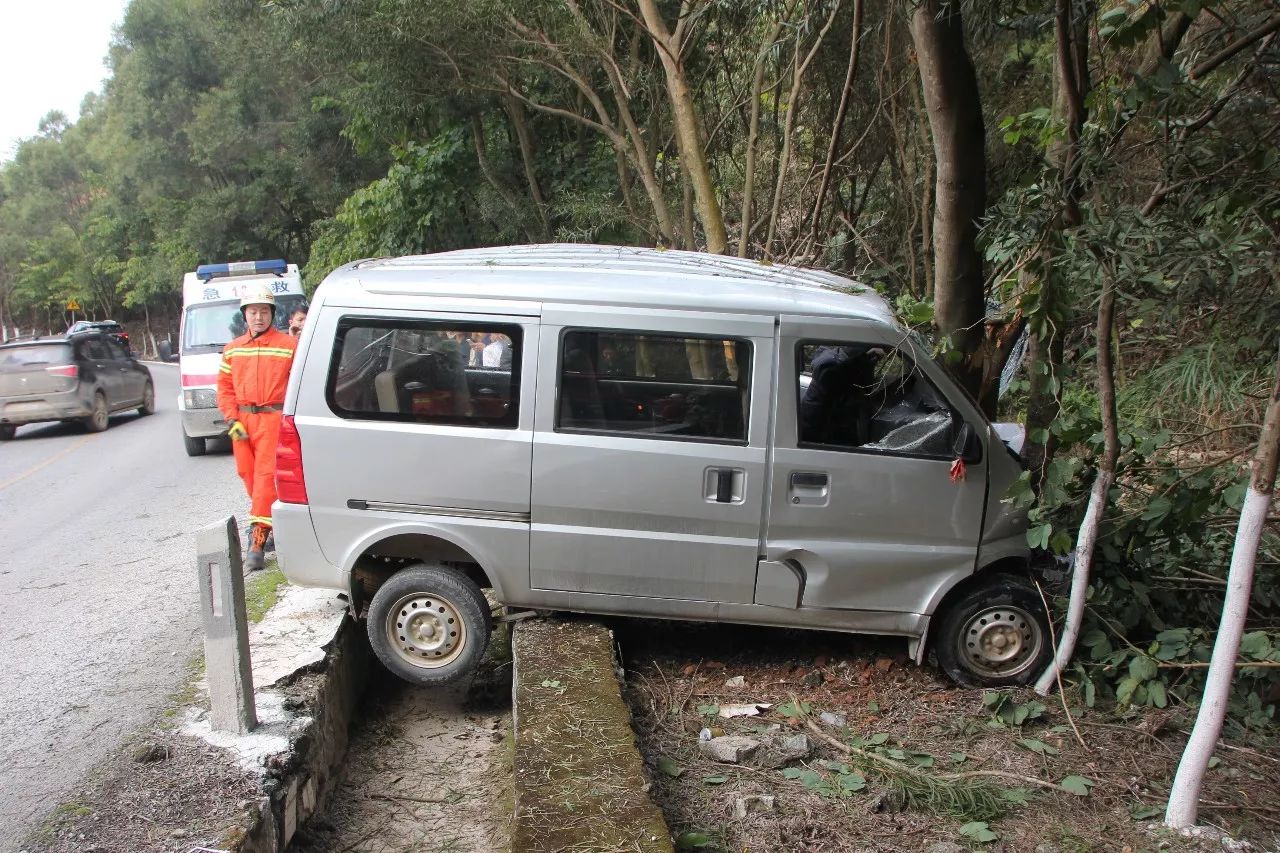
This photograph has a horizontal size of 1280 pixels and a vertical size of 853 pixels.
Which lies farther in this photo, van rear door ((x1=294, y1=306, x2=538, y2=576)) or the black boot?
the black boot

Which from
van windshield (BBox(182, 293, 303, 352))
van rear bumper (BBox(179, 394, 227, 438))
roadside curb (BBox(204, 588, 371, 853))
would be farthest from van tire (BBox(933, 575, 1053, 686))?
van windshield (BBox(182, 293, 303, 352))

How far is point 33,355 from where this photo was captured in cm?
1481

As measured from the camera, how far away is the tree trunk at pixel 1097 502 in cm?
419

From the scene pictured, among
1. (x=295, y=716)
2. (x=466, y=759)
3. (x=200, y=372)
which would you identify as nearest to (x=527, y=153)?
(x=200, y=372)

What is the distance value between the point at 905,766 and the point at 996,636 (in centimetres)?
108

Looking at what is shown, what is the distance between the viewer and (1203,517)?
15.7 ft

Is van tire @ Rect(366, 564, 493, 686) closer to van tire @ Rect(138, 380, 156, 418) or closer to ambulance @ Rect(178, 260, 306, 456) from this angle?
ambulance @ Rect(178, 260, 306, 456)

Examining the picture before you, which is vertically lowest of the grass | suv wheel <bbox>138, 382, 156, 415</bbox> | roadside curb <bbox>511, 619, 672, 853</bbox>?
suv wheel <bbox>138, 382, 156, 415</bbox>

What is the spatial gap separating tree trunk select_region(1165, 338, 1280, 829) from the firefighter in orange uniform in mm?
5410

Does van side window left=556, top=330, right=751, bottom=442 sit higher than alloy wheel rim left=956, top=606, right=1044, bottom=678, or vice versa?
van side window left=556, top=330, right=751, bottom=442

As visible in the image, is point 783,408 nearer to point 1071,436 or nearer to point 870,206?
point 1071,436

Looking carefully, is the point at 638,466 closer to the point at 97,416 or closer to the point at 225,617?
the point at 225,617

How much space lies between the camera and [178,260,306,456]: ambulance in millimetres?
11570

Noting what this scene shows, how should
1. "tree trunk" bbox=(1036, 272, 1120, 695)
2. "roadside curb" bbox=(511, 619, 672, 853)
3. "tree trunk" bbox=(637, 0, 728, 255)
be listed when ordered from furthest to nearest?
"tree trunk" bbox=(637, 0, 728, 255), "tree trunk" bbox=(1036, 272, 1120, 695), "roadside curb" bbox=(511, 619, 672, 853)
